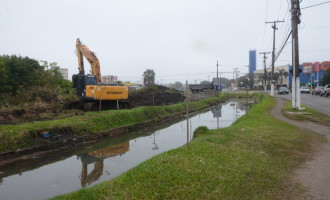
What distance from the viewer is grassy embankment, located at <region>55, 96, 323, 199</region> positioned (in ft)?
17.5

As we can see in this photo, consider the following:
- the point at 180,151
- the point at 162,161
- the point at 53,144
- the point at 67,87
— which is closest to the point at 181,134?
the point at 53,144

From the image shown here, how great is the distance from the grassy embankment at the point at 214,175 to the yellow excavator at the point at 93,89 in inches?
483

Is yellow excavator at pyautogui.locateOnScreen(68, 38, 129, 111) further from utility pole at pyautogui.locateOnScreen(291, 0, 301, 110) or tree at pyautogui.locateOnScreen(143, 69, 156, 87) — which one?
tree at pyautogui.locateOnScreen(143, 69, 156, 87)

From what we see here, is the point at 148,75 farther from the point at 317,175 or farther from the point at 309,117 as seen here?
the point at 317,175

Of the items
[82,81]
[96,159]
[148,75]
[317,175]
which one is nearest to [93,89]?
[82,81]

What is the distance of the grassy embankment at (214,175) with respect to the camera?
5332 mm

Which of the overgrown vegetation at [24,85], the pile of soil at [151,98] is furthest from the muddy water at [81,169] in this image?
the pile of soil at [151,98]

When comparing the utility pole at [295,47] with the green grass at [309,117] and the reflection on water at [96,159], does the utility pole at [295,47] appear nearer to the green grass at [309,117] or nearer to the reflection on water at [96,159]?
the green grass at [309,117]

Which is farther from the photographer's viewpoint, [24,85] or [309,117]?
[24,85]

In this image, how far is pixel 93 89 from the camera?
19594 millimetres

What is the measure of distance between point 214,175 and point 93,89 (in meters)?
15.1

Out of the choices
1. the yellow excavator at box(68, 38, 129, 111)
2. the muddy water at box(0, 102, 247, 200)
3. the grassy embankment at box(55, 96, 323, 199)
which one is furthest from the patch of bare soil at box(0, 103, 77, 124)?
the grassy embankment at box(55, 96, 323, 199)

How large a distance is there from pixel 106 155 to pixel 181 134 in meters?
5.83

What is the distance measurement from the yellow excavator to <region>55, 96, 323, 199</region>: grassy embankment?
483 inches
